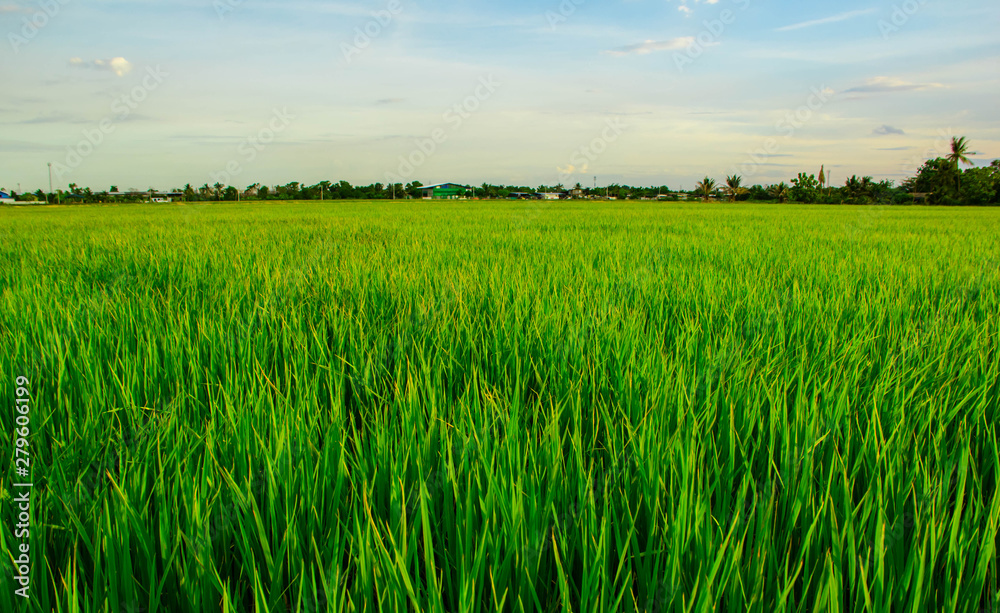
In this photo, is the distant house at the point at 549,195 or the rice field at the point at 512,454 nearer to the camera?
the rice field at the point at 512,454

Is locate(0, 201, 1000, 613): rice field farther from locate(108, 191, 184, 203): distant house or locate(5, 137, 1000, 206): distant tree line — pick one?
locate(108, 191, 184, 203): distant house

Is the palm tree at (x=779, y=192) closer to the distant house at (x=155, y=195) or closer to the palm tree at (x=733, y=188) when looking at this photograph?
the palm tree at (x=733, y=188)

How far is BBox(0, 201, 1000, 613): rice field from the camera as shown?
569 millimetres

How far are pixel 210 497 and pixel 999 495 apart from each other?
1.09 metres

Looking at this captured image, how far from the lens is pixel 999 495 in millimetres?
654

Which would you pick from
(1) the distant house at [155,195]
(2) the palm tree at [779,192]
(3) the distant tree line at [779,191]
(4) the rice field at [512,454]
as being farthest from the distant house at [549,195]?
(4) the rice field at [512,454]

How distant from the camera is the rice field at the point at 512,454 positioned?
57 cm

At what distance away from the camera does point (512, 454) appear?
2.46 feet

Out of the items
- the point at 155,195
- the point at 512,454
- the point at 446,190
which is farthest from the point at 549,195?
the point at 512,454

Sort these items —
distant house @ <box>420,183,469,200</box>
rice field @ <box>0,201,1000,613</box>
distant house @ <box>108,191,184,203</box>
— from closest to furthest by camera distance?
1. rice field @ <box>0,201,1000,613</box>
2. distant house @ <box>108,191,184,203</box>
3. distant house @ <box>420,183,469,200</box>

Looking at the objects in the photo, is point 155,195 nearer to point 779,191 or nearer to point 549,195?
point 549,195

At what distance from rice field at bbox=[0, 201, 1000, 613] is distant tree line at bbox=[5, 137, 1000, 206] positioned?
4071 centimetres

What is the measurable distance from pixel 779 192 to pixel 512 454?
64.4 metres

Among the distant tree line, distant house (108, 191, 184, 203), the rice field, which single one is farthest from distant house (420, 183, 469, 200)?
the rice field
